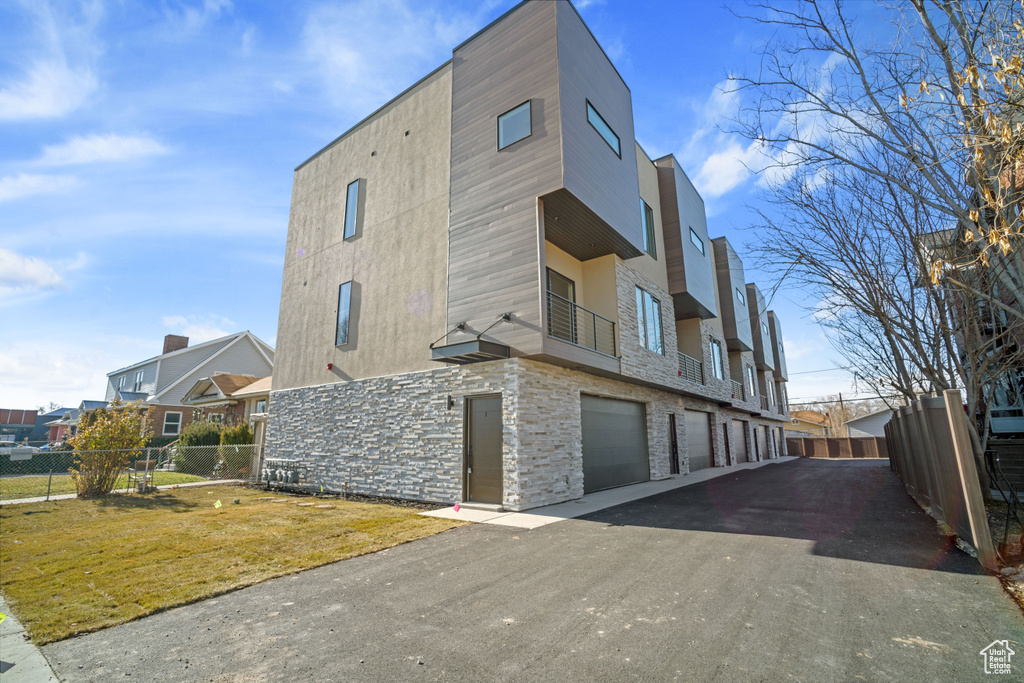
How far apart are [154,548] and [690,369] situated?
16.9m

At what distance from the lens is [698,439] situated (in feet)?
62.7

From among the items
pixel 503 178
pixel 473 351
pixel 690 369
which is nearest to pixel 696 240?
pixel 690 369

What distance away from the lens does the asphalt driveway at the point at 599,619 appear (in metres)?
2.90

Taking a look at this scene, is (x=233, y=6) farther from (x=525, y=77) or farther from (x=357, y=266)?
(x=357, y=266)

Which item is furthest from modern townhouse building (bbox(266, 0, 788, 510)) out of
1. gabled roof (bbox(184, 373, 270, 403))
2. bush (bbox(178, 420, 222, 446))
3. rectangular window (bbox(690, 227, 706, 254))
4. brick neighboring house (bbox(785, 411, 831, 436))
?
brick neighboring house (bbox(785, 411, 831, 436))

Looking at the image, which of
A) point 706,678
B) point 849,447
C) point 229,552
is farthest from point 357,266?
point 849,447

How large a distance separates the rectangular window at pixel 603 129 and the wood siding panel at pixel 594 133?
17 cm

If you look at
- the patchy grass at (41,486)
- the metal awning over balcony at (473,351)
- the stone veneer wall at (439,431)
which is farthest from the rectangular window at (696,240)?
the patchy grass at (41,486)

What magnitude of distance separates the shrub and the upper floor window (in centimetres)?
825

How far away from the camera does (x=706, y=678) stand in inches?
106

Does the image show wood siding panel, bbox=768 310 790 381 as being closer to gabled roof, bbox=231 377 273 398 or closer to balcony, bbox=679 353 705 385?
balcony, bbox=679 353 705 385

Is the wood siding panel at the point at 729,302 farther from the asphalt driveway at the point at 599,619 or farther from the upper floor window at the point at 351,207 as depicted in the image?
the upper floor window at the point at 351,207

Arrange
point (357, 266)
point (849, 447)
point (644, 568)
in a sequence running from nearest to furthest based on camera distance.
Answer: point (644, 568) < point (357, 266) < point (849, 447)

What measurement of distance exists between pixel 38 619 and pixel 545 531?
5.79 m
